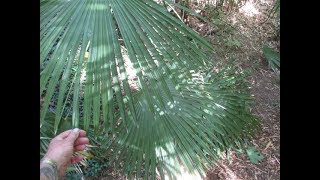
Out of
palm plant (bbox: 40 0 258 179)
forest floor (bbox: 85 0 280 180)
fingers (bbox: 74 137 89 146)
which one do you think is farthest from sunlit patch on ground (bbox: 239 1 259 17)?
fingers (bbox: 74 137 89 146)

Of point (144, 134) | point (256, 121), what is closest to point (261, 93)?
point (256, 121)

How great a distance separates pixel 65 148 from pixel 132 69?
367 millimetres

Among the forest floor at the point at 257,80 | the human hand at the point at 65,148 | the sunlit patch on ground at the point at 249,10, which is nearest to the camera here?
the human hand at the point at 65,148

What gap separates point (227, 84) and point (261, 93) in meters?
1.73

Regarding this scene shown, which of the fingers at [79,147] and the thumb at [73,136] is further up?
the thumb at [73,136]

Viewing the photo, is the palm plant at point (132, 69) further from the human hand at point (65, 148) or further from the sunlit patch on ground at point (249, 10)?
the sunlit patch on ground at point (249, 10)

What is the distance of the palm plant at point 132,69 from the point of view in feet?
3.34

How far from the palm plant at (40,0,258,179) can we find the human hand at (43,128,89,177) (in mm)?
122

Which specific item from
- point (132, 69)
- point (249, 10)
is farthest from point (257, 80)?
point (132, 69)

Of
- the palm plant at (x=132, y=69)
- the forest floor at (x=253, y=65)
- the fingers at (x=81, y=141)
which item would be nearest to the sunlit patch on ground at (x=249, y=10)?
the forest floor at (x=253, y=65)

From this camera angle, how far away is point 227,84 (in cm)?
202

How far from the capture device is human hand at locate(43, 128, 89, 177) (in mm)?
1198

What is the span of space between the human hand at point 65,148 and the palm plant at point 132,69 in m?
0.12
